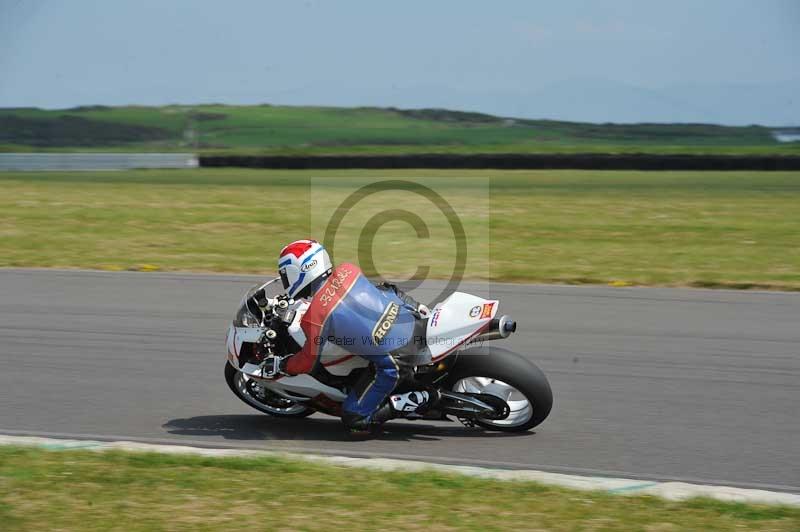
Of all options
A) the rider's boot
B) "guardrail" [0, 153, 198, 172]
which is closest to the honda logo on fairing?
the rider's boot

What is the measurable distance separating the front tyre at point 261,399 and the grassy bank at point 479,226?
6.48 metres

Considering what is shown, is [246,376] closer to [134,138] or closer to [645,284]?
[645,284]

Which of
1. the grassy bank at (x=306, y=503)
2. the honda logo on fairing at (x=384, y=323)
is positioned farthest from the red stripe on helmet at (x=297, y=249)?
the grassy bank at (x=306, y=503)

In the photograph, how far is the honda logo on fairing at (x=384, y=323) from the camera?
6164 mm

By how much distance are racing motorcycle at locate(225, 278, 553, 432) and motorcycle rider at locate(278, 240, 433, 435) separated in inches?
2.9

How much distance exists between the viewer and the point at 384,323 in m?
6.20

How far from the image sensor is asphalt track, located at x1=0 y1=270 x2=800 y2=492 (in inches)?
236

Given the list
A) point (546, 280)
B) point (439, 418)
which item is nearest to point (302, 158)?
point (546, 280)

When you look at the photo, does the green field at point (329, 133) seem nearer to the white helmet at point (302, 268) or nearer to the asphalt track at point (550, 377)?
the asphalt track at point (550, 377)

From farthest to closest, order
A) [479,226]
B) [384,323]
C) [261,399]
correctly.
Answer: [479,226], [261,399], [384,323]

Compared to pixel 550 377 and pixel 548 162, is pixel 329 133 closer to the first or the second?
pixel 548 162

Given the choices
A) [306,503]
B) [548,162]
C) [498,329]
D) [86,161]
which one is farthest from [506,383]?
[86,161]

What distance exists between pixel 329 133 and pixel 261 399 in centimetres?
5050

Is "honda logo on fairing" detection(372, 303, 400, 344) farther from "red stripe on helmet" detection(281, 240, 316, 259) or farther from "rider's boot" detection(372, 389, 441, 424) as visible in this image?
"red stripe on helmet" detection(281, 240, 316, 259)
